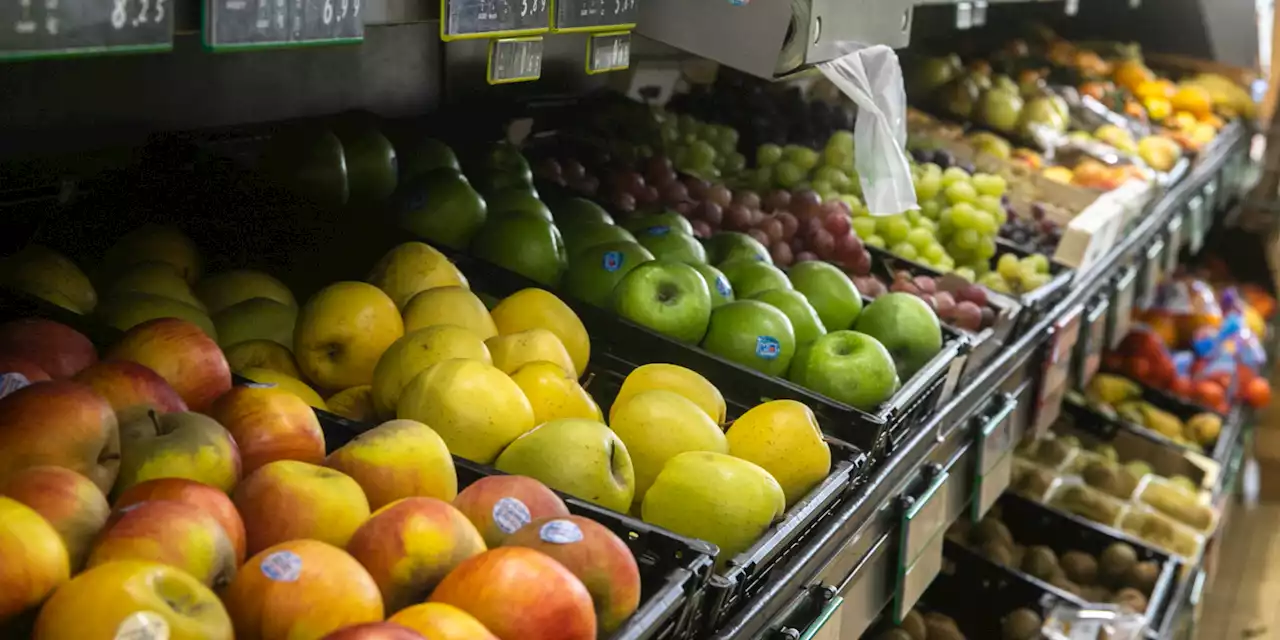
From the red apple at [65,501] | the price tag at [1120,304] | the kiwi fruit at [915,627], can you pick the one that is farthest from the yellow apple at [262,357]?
the price tag at [1120,304]

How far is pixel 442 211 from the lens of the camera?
197 centimetres

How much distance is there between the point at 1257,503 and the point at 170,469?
15.9ft

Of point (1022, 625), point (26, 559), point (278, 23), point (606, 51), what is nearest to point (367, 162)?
point (606, 51)

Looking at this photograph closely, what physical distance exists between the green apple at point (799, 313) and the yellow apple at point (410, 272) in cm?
54

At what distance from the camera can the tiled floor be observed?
396 cm

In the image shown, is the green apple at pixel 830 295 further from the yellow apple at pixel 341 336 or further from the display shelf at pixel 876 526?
the yellow apple at pixel 341 336

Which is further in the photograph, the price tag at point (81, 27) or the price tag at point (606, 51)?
the price tag at point (606, 51)

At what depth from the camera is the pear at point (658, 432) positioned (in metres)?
1.44

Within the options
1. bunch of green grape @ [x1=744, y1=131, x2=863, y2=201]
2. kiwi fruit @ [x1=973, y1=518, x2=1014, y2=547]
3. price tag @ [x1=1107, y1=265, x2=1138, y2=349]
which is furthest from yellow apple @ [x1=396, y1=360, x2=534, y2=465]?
price tag @ [x1=1107, y1=265, x2=1138, y2=349]

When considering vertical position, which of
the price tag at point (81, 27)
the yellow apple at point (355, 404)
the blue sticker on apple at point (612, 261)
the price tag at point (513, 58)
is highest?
the price tag at point (81, 27)

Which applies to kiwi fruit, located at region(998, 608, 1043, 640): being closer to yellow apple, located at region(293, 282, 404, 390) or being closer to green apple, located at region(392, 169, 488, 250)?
green apple, located at region(392, 169, 488, 250)

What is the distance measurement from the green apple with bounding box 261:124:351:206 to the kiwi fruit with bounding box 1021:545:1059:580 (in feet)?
6.59

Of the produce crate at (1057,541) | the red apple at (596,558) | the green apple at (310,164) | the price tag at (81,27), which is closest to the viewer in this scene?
the price tag at (81,27)

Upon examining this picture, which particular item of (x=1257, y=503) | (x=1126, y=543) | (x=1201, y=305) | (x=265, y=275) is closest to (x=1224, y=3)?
(x=1201, y=305)
